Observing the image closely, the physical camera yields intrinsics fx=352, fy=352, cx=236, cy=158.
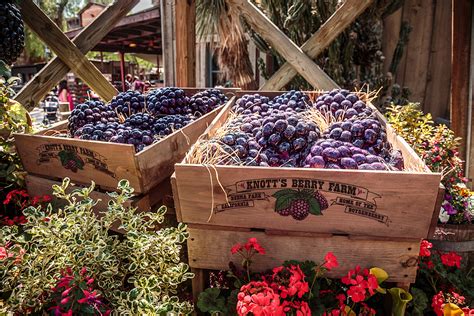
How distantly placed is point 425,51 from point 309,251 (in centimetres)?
391

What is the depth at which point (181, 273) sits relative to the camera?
1.22 m

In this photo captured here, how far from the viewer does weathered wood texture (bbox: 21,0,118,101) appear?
8.46ft

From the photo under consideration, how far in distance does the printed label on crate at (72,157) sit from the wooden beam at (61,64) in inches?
40.9

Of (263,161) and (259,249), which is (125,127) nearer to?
(263,161)

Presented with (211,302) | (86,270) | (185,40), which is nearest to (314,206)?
(211,302)

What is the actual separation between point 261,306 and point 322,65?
12.0ft

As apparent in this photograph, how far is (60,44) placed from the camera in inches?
106

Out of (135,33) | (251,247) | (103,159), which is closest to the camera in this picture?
(251,247)

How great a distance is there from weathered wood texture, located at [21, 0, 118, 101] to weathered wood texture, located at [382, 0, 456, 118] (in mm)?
3347

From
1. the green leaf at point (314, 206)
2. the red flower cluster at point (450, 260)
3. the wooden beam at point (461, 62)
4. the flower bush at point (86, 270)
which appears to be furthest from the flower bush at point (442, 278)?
the wooden beam at point (461, 62)

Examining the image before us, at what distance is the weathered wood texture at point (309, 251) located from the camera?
1233 mm

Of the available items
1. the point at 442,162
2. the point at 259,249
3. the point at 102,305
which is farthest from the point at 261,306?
the point at 442,162

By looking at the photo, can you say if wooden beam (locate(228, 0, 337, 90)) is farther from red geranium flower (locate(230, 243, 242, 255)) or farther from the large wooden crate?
red geranium flower (locate(230, 243, 242, 255))

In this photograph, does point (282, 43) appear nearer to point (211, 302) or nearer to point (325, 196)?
point (325, 196)
